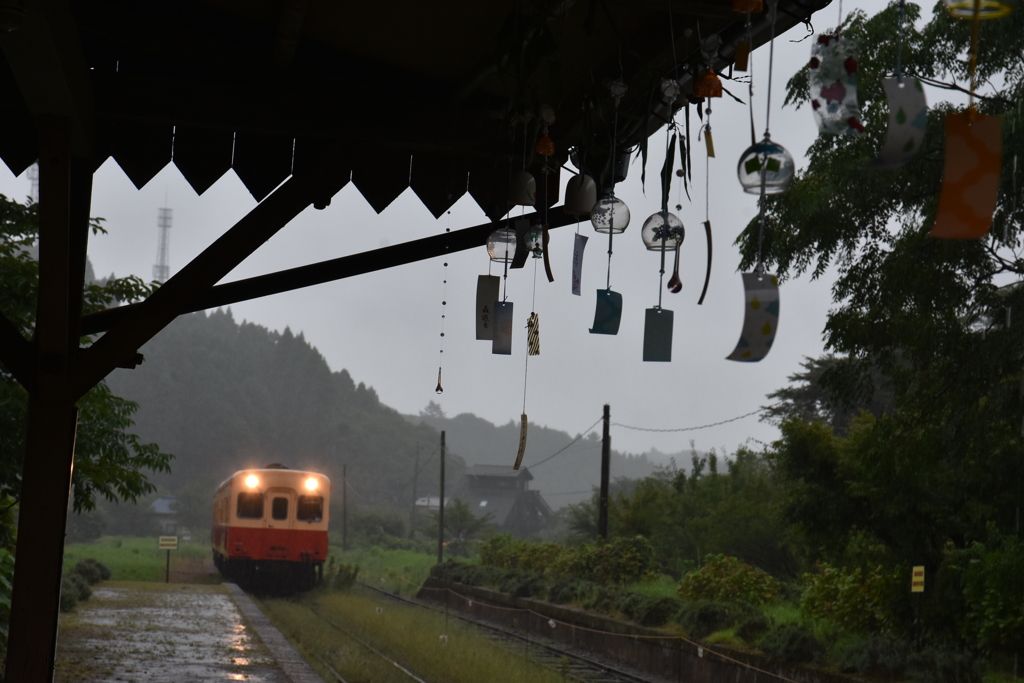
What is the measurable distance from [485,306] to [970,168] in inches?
86.9

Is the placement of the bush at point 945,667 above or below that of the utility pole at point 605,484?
below

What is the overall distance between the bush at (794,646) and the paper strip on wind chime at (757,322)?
911 cm

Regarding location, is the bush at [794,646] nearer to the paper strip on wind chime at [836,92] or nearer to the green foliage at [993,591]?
the green foliage at [993,591]

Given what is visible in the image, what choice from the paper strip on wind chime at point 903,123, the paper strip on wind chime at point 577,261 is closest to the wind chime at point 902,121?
the paper strip on wind chime at point 903,123

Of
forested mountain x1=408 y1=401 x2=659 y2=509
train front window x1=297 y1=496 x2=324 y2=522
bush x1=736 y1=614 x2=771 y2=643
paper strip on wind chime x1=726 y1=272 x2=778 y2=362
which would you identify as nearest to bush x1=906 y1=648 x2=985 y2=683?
bush x1=736 y1=614 x2=771 y2=643

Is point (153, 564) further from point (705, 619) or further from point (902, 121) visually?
point (902, 121)

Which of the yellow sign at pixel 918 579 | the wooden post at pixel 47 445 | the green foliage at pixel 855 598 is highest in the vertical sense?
the wooden post at pixel 47 445

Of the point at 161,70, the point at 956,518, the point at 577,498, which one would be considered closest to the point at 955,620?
the point at 956,518

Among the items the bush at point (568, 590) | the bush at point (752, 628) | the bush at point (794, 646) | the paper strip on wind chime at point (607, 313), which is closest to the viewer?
the paper strip on wind chime at point (607, 313)

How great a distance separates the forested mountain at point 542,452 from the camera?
416ft

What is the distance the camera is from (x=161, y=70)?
13.7 ft

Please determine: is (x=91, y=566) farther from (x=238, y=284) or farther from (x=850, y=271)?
(x=238, y=284)

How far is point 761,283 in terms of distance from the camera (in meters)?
1.83

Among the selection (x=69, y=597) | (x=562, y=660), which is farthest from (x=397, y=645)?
(x=69, y=597)
